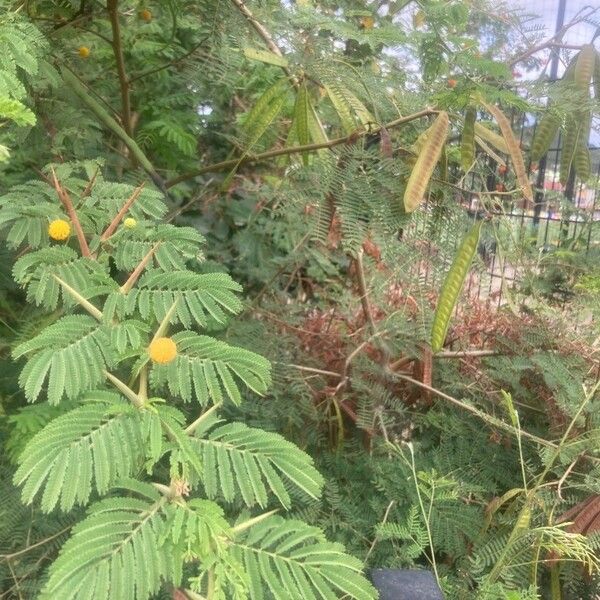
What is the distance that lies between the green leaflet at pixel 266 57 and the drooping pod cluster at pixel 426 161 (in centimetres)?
41

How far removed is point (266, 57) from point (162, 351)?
977 mm

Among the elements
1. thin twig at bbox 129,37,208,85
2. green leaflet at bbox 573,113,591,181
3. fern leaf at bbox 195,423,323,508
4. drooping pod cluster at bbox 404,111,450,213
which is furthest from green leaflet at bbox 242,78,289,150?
fern leaf at bbox 195,423,323,508

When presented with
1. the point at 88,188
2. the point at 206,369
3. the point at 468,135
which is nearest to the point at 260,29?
the point at 468,135

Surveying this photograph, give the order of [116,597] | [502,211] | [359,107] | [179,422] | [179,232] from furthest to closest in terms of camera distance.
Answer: [502,211] < [359,107] < [179,232] < [179,422] < [116,597]

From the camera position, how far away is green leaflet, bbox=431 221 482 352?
1.28 meters

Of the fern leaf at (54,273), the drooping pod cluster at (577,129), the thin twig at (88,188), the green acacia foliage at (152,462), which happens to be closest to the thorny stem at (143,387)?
the green acacia foliage at (152,462)

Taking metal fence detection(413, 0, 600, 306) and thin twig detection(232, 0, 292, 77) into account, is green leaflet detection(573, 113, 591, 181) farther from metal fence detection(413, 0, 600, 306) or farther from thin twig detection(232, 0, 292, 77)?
thin twig detection(232, 0, 292, 77)

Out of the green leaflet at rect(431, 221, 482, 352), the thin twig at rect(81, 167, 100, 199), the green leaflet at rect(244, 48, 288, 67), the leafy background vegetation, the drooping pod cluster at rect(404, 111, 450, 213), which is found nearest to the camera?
the leafy background vegetation

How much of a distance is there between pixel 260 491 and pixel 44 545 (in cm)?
74

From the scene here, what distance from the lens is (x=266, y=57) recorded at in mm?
1405

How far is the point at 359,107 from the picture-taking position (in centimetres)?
128

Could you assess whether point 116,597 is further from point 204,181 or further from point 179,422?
point 204,181

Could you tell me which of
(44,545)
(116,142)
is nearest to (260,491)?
(44,545)

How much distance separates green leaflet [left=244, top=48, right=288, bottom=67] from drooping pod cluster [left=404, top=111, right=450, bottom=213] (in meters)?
0.41
